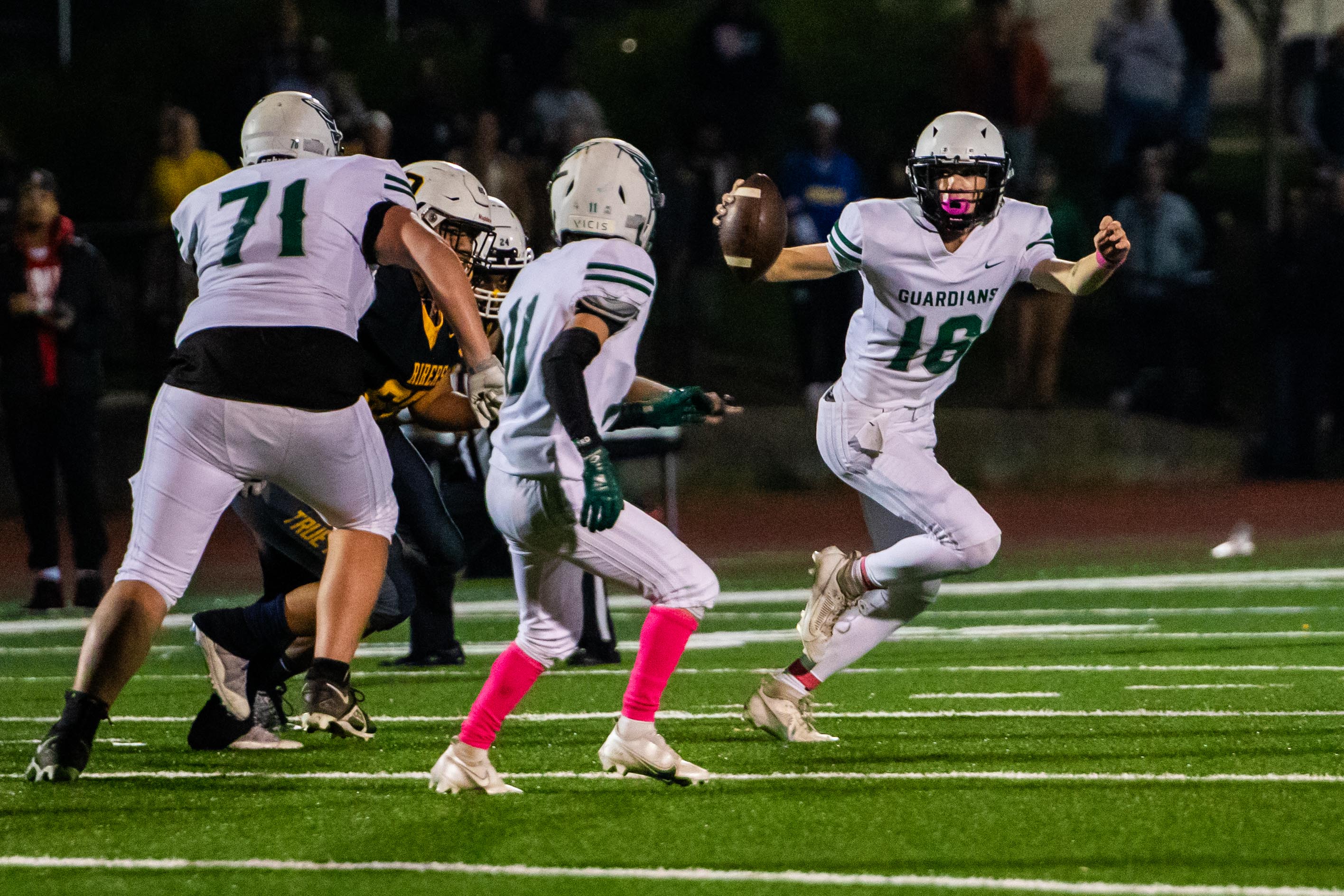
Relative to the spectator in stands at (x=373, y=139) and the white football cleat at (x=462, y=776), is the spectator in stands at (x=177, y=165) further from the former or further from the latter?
the white football cleat at (x=462, y=776)

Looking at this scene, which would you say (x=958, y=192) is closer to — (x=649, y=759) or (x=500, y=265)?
(x=500, y=265)

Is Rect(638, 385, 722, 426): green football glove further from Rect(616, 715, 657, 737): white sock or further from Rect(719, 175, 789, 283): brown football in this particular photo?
Rect(719, 175, 789, 283): brown football

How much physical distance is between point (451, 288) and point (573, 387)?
60cm

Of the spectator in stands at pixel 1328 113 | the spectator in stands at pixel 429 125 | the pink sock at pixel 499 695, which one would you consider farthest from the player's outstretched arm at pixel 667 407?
the spectator in stands at pixel 1328 113

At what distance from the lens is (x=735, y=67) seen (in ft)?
49.2

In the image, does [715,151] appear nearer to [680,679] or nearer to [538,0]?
[538,0]

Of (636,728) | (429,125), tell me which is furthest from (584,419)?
(429,125)

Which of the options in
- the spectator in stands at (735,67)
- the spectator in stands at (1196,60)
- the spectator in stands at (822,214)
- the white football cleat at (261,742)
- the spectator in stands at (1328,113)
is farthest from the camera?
the spectator in stands at (1328,113)

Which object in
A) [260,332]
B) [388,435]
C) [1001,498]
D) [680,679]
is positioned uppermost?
[260,332]

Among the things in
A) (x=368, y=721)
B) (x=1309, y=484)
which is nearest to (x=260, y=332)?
(x=368, y=721)

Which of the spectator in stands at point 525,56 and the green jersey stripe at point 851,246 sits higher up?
the spectator in stands at point 525,56

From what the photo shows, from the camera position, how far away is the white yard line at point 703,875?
4059 mm

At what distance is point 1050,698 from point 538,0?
950cm

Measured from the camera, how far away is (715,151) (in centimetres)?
1461
